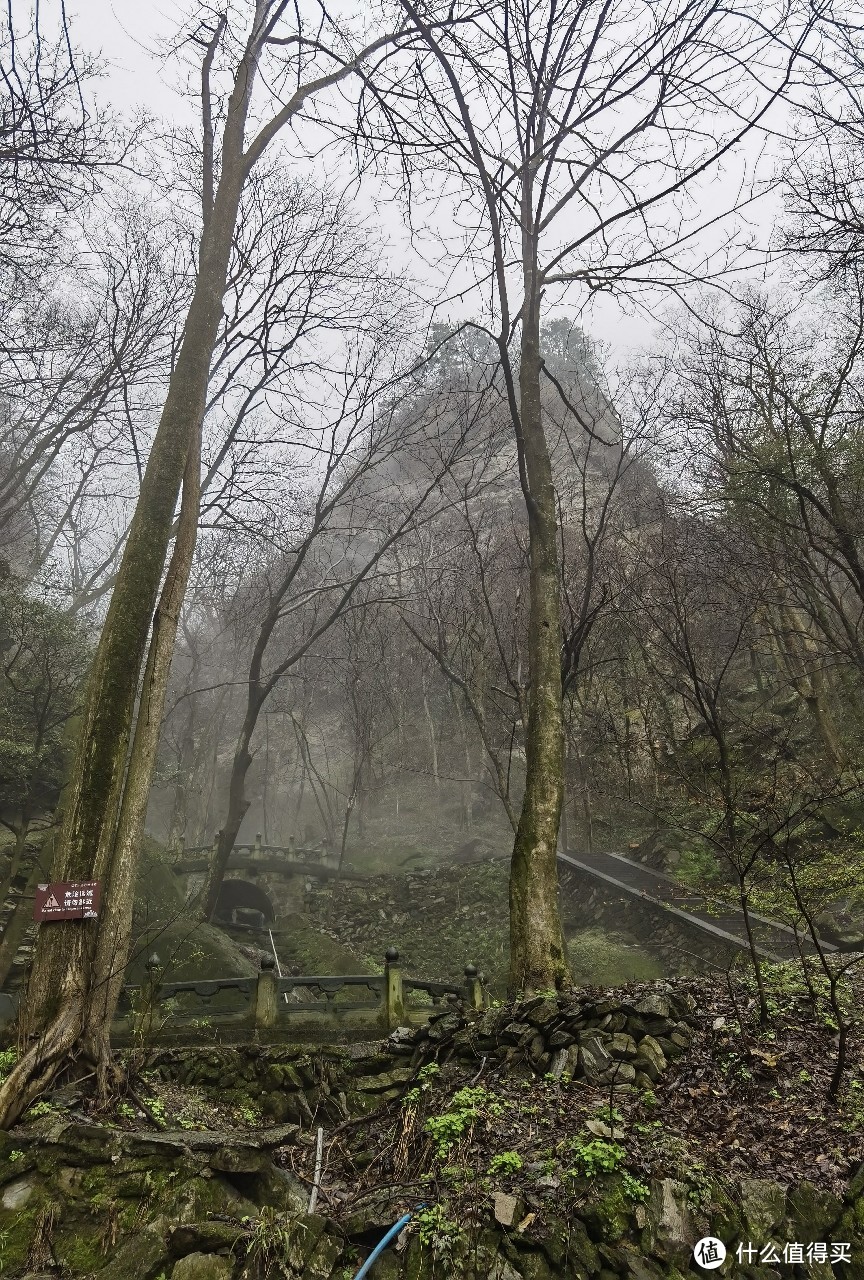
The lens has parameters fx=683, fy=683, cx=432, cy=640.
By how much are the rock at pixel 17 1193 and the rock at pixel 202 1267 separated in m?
1.16

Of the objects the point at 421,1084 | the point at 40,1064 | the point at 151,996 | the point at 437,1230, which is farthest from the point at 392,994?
the point at 437,1230

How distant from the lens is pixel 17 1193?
3.83 m

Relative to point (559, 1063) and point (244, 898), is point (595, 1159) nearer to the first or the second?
point (559, 1063)

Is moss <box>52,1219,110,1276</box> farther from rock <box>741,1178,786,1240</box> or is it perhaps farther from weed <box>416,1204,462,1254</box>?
rock <box>741,1178,786,1240</box>

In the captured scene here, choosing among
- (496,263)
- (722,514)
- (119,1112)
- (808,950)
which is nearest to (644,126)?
(496,263)

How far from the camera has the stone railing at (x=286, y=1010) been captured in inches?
340

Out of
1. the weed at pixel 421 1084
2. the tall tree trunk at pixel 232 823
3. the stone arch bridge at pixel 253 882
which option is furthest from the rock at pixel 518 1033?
the stone arch bridge at pixel 253 882

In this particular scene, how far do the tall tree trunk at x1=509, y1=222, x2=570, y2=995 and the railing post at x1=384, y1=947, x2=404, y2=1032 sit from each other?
357 centimetres

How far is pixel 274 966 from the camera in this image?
10328 mm

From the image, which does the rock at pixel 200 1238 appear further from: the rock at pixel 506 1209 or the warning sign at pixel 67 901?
the warning sign at pixel 67 901

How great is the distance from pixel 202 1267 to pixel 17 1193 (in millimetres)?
1357

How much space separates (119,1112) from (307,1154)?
127 centimetres

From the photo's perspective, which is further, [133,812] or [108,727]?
[133,812]

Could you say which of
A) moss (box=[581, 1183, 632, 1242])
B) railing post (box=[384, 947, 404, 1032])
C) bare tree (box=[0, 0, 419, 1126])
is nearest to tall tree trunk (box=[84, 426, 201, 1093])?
bare tree (box=[0, 0, 419, 1126])
